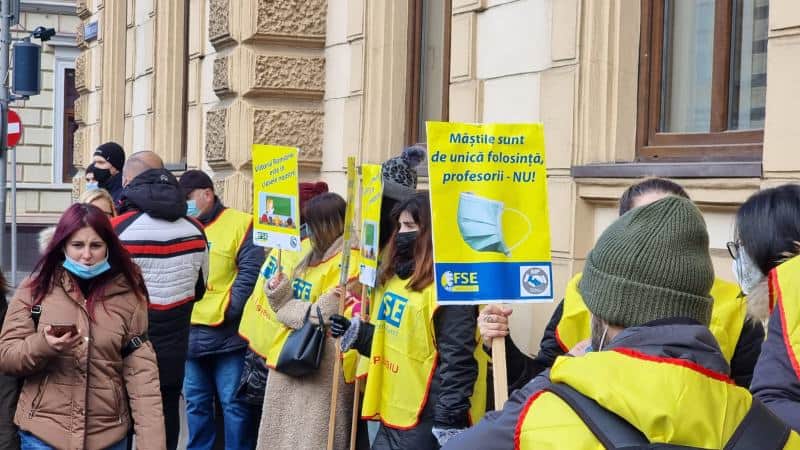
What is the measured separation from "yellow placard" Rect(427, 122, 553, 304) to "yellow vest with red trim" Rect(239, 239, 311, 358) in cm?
226

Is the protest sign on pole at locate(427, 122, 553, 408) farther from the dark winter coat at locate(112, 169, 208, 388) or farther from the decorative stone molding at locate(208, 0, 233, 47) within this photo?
the decorative stone molding at locate(208, 0, 233, 47)

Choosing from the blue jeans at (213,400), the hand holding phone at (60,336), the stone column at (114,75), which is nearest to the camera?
the hand holding phone at (60,336)

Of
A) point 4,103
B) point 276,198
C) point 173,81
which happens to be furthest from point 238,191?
point 4,103

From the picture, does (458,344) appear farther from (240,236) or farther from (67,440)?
(240,236)

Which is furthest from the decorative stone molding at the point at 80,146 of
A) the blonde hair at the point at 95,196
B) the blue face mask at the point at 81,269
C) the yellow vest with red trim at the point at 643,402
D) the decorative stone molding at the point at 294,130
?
the yellow vest with red trim at the point at 643,402

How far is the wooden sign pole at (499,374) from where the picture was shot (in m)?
3.40

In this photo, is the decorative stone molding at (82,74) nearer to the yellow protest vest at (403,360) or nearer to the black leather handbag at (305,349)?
the black leather handbag at (305,349)

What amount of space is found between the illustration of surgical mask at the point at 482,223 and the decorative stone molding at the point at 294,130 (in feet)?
18.1

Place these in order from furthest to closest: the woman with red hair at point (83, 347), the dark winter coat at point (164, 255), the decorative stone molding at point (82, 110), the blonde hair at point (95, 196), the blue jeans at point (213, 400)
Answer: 1. the decorative stone molding at point (82, 110)
2. the blue jeans at point (213, 400)
3. the blonde hair at point (95, 196)
4. the dark winter coat at point (164, 255)
5. the woman with red hair at point (83, 347)

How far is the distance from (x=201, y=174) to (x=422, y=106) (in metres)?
1.81

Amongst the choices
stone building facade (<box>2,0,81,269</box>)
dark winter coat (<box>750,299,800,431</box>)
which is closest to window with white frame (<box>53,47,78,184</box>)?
stone building facade (<box>2,0,81,269</box>)

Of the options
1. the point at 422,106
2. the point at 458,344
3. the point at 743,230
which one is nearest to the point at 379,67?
the point at 422,106

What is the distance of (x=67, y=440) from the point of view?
4582 mm

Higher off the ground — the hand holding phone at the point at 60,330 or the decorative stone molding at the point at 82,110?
the decorative stone molding at the point at 82,110
